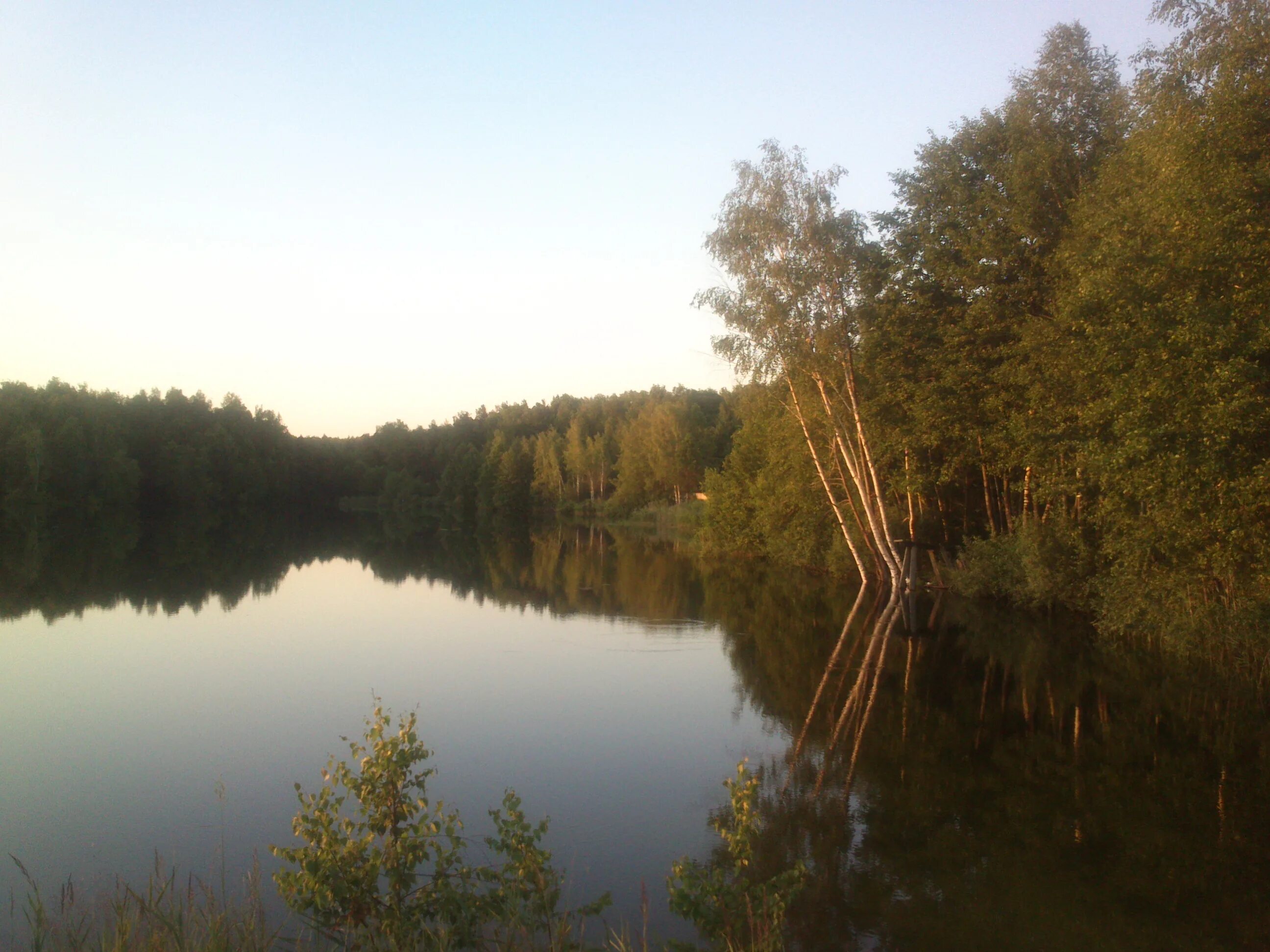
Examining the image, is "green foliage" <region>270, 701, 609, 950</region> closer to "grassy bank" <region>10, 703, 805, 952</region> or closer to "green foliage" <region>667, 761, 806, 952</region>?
"grassy bank" <region>10, 703, 805, 952</region>

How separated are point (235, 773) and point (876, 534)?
17014 mm

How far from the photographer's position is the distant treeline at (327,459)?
61.1 m

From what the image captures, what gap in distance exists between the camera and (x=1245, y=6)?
45.0 ft

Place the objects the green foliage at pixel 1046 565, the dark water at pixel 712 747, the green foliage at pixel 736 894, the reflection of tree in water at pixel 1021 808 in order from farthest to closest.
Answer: the green foliage at pixel 1046 565
the dark water at pixel 712 747
the reflection of tree in water at pixel 1021 808
the green foliage at pixel 736 894

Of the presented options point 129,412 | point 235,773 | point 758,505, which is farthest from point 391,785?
point 129,412

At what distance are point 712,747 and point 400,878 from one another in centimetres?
631

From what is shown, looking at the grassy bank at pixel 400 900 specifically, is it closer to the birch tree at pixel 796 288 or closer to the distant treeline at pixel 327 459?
the birch tree at pixel 796 288

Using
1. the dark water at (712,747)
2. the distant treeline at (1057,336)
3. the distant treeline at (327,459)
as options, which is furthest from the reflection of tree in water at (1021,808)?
the distant treeline at (327,459)

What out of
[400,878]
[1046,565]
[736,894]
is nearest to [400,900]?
[400,878]

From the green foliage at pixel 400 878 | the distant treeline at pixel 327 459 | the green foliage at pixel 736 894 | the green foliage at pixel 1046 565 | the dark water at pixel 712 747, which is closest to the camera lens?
the green foliage at pixel 736 894

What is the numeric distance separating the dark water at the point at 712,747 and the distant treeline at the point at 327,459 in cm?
3825

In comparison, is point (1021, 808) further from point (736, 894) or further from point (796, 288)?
point (796, 288)

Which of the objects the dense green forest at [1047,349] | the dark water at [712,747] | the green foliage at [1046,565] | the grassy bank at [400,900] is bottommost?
the dark water at [712,747]

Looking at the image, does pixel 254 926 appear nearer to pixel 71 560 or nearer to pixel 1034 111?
pixel 1034 111
